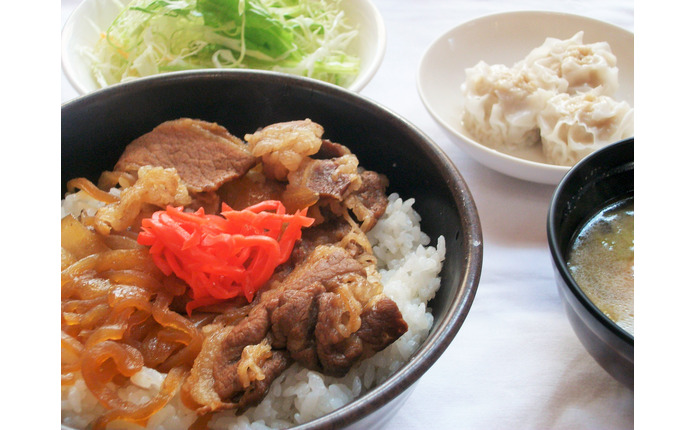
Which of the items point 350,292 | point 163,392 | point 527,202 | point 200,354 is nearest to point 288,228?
point 350,292

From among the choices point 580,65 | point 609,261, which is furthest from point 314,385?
point 580,65

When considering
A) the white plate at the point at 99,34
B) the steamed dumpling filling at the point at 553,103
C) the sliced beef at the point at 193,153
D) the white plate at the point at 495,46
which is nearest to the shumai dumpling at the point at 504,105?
the steamed dumpling filling at the point at 553,103

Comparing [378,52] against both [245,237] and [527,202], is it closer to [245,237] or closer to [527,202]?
[527,202]

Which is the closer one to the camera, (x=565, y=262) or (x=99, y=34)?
(x=565, y=262)

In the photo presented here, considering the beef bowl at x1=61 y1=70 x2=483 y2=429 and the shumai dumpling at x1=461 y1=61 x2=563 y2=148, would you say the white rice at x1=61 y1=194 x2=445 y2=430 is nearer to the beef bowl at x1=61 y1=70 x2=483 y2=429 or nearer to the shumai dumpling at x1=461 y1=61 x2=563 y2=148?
the beef bowl at x1=61 y1=70 x2=483 y2=429

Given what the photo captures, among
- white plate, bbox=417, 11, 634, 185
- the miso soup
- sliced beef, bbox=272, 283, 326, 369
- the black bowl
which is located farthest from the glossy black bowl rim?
white plate, bbox=417, 11, 634, 185

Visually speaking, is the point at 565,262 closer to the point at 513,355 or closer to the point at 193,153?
the point at 513,355
